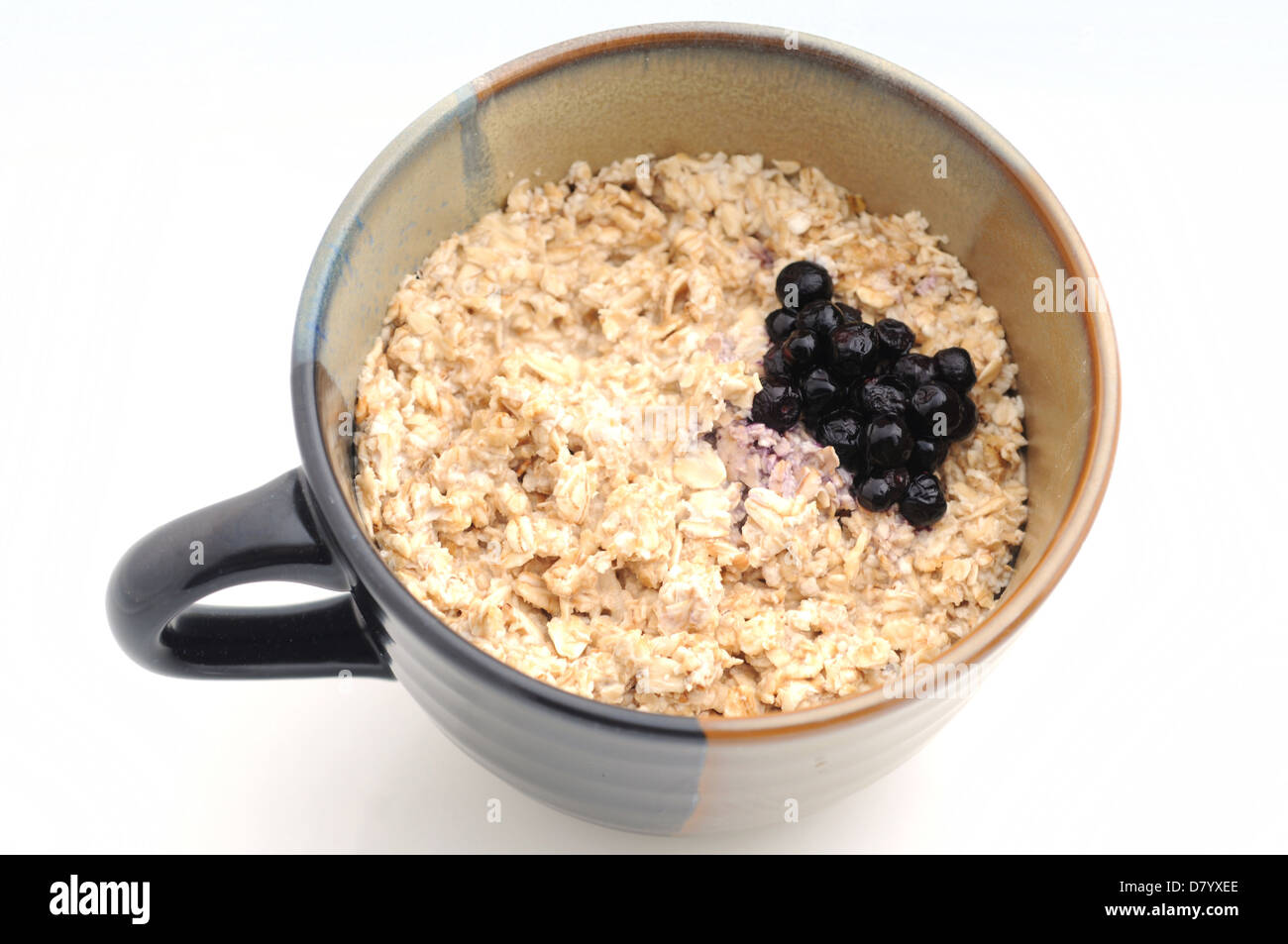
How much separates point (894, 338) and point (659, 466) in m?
0.31

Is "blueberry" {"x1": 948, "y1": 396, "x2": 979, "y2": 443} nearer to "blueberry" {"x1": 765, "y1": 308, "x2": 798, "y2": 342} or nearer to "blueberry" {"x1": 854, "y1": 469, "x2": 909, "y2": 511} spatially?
"blueberry" {"x1": 854, "y1": 469, "x2": 909, "y2": 511}

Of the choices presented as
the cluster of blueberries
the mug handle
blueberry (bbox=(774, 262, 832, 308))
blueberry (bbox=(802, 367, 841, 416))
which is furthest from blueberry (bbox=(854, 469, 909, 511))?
the mug handle

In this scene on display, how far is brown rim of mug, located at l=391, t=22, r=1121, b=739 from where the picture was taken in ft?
4.05

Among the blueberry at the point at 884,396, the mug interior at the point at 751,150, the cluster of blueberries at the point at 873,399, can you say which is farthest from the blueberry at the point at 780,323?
the mug interior at the point at 751,150

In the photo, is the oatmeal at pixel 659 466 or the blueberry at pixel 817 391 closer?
the oatmeal at pixel 659 466

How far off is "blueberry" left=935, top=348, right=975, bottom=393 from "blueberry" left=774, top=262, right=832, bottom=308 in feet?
0.51

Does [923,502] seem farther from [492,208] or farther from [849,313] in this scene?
[492,208]

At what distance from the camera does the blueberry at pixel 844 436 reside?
1556 millimetres

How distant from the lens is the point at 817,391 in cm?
157

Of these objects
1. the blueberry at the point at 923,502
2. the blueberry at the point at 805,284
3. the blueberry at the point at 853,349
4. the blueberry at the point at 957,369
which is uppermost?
the blueberry at the point at 805,284

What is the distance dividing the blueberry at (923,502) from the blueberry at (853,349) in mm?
140

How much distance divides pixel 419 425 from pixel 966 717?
33.0 inches

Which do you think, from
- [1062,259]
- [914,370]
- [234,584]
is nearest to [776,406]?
[914,370]

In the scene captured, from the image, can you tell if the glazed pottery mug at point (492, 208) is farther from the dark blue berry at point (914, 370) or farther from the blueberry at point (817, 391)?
the blueberry at point (817, 391)
